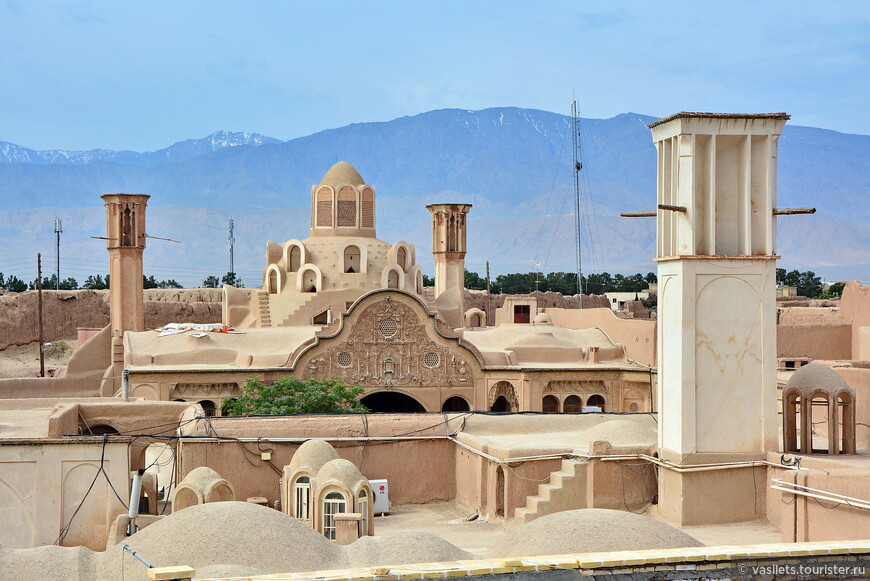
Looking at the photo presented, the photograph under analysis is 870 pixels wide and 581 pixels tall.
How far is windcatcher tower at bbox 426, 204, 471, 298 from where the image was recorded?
46.1 meters

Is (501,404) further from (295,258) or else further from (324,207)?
(324,207)

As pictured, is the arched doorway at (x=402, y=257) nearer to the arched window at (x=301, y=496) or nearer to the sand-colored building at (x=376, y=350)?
the sand-colored building at (x=376, y=350)

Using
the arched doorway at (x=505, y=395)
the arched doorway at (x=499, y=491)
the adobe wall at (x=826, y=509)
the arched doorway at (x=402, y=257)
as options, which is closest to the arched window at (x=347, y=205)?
the arched doorway at (x=402, y=257)

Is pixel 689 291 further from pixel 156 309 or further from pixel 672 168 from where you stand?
pixel 156 309

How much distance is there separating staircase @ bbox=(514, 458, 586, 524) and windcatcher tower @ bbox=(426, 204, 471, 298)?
2679cm

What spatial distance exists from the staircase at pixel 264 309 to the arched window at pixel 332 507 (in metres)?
22.5

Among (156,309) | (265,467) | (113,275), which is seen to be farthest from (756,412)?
(156,309)

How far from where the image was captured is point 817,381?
18312mm

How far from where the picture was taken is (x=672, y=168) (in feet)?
58.4

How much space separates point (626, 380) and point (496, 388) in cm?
428

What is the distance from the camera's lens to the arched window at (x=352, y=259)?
137 ft

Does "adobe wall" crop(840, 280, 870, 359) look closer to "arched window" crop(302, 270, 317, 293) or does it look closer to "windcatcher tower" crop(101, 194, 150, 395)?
"arched window" crop(302, 270, 317, 293)

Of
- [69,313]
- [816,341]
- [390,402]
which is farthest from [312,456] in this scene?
[69,313]

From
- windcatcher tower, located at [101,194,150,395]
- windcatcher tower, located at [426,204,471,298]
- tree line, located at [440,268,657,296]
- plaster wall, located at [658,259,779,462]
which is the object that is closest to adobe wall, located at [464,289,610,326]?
windcatcher tower, located at [426,204,471,298]
